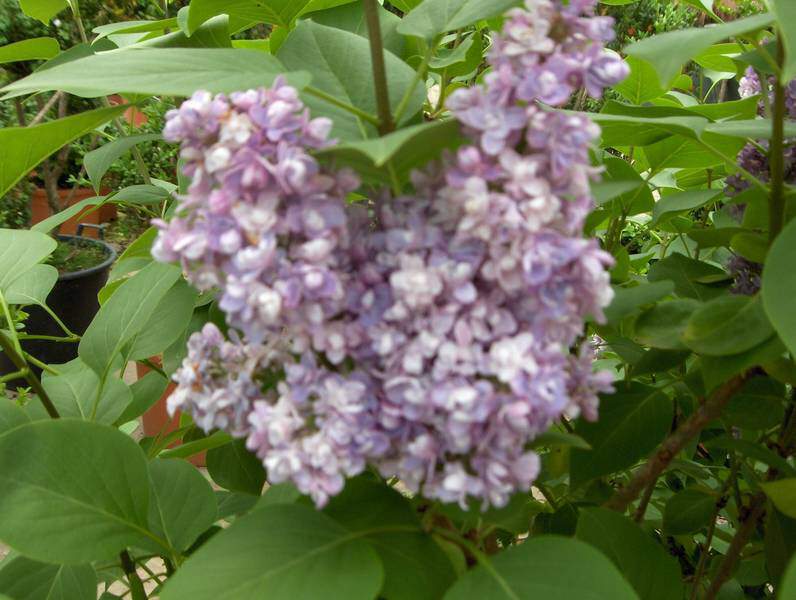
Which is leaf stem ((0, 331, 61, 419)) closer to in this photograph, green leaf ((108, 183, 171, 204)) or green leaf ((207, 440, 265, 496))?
green leaf ((207, 440, 265, 496))

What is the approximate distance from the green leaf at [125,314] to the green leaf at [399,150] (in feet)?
0.69

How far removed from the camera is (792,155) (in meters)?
0.48

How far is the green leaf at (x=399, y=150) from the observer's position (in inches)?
10.1

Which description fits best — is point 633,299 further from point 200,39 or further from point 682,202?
point 200,39

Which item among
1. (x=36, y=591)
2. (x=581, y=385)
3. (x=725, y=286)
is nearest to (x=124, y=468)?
(x=36, y=591)

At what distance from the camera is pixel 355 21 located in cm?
55

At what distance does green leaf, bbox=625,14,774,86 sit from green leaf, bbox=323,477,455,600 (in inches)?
8.5

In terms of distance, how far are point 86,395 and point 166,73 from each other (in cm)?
32

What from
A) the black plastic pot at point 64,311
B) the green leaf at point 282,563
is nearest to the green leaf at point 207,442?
the green leaf at point 282,563

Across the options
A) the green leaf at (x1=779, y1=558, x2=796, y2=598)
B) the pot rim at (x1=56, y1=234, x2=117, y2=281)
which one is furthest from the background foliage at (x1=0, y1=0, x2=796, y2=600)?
the pot rim at (x1=56, y1=234, x2=117, y2=281)

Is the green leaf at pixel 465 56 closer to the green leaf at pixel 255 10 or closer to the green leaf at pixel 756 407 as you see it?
the green leaf at pixel 255 10

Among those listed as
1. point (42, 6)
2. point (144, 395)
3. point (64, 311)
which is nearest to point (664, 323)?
point (144, 395)

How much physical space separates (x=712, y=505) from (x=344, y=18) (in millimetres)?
427

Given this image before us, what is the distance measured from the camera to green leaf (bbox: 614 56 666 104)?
2.18ft
